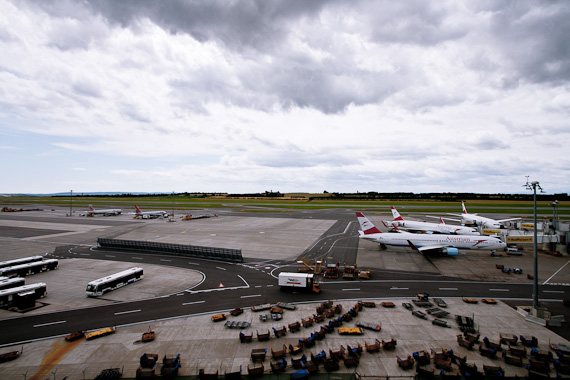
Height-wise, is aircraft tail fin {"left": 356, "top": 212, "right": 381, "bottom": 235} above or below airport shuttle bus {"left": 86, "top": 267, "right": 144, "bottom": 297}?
above

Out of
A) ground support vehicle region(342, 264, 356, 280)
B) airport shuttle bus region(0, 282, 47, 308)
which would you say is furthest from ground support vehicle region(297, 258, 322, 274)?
airport shuttle bus region(0, 282, 47, 308)

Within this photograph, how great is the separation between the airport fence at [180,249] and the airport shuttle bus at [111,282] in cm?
1335

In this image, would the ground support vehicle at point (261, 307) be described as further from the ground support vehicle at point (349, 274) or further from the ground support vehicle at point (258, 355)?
the ground support vehicle at point (349, 274)

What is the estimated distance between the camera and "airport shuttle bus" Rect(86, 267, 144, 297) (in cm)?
3253

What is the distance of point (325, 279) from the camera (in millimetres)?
38719

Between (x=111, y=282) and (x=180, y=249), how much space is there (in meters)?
19.6

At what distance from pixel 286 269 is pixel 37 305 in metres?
31.5

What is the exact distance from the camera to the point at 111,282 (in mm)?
34000

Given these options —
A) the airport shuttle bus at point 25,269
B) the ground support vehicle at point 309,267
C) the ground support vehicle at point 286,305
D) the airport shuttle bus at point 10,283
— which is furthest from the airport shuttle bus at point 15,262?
the ground support vehicle at point 309,267

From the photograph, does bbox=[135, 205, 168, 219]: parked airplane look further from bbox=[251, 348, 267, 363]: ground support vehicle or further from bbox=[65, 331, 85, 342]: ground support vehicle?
bbox=[251, 348, 267, 363]: ground support vehicle

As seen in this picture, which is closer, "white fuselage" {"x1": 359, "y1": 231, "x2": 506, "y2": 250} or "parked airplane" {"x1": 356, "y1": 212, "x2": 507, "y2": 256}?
"parked airplane" {"x1": 356, "y1": 212, "x2": 507, "y2": 256}

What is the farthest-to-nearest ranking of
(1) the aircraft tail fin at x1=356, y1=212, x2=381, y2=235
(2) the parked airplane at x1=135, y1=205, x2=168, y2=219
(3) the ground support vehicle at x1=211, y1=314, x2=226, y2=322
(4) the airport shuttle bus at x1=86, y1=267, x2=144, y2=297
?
(2) the parked airplane at x1=135, y1=205, x2=168, y2=219 < (1) the aircraft tail fin at x1=356, y1=212, x2=381, y2=235 < (4) the airport shuttle bus at x1=86, y1=267, x2=144, y2=297 < (3) the ground support vehicle at x1=211, y1=314, x2=226, y2=322

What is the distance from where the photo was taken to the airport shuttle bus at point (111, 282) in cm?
3253

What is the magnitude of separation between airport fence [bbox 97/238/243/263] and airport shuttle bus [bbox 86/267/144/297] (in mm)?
13346
